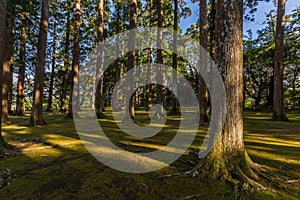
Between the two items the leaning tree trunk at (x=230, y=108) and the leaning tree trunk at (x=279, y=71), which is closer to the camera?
the leaning tree trunk at (x=230, y=108)

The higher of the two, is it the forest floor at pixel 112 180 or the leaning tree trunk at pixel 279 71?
the leaning tree trunk at pixel 279 71

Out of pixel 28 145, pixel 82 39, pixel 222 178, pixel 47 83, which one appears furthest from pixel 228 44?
pixel 47 83

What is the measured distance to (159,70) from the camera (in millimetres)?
14500

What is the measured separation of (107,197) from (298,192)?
2732 millimetres

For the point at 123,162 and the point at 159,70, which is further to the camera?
the point at 159,70

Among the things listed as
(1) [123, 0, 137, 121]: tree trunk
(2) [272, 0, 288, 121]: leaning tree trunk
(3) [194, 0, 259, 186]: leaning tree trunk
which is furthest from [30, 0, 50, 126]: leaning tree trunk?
(2) [272, 0, 288, 121]: leaning tree trunk

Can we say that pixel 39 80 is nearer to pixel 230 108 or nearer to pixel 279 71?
pixel 230 108

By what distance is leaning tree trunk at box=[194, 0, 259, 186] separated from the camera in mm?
3070

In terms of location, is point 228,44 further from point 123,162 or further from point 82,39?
point 82,39

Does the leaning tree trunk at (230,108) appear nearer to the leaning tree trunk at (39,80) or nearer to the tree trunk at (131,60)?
the tree trunk at (131,60)

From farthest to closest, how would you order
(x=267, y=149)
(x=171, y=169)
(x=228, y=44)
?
(x=267, y=149) → (x=171, y=169) → (x=228, y=44)

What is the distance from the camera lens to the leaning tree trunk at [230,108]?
10.1 ft

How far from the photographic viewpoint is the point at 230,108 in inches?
123

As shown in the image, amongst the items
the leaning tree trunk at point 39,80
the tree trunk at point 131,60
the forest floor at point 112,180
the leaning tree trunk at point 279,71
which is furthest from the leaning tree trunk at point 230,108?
the leaning tree trunk at point 279,71
